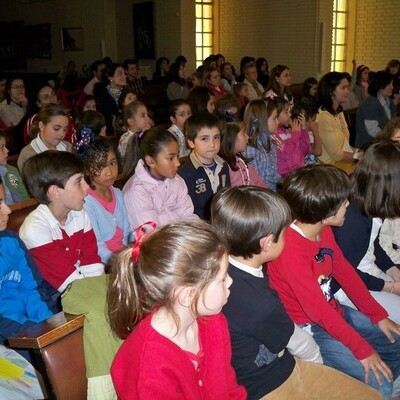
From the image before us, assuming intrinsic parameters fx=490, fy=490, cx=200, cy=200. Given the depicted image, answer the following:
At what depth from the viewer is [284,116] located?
432 cm

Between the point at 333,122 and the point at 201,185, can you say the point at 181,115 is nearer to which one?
the point at 333,122

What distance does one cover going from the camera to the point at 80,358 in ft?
5.21

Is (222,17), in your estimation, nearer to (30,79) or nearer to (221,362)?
(30,79)

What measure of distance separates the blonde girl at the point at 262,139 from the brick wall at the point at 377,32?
6688 millimetres

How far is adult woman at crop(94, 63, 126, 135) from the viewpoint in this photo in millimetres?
6402

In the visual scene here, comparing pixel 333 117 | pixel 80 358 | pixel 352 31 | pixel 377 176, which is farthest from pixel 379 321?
pixel 352 31

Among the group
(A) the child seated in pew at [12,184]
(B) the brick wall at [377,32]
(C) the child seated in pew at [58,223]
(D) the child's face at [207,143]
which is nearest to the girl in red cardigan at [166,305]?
(C) the child seated in pew at [58,223]

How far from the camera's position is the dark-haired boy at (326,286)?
2.01 meters

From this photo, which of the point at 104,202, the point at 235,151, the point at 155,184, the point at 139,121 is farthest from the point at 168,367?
the point at 139,121

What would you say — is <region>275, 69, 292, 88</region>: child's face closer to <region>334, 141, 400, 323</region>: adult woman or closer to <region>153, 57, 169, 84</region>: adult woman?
<region>153, 57, 169, 84</region>: adult woman

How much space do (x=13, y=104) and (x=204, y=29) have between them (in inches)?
250

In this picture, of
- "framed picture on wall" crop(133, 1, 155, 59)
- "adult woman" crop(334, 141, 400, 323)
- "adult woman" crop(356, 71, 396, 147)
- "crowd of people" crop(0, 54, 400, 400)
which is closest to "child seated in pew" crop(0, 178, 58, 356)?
"crowd of people" crop(0, 54, 400, 400)

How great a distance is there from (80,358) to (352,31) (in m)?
10.2

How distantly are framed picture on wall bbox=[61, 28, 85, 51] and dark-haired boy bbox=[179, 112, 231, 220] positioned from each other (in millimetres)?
10994
